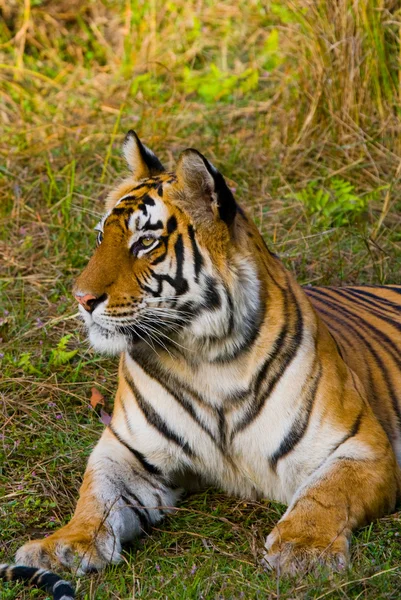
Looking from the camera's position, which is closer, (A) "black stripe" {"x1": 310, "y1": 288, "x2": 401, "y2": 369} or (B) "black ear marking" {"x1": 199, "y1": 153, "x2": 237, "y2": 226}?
(B) "black ear marking" {"x1": 199, "y1": 153, "x2": 237, "y2": 226}

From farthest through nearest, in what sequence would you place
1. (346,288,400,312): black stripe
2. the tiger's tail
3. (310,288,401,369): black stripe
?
1. (346,288,400,312): black stripe
2. (310,288,401,369): black stripe
3. the tiger's tail

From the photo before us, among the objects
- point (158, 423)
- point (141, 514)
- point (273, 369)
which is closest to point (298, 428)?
point (273, 369)

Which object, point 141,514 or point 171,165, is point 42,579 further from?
point 171,165

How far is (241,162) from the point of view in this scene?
5688mm

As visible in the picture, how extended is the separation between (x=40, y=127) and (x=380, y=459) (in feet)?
11.2

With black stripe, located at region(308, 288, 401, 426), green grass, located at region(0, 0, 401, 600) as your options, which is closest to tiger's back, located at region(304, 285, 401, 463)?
black stripe, located at region(308, 288, 401, 426)

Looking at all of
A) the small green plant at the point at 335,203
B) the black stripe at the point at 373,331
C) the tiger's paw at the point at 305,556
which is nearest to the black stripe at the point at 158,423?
the tiger's paw at the point at 305,556

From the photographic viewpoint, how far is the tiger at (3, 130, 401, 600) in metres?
2.88

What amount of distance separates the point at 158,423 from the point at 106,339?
353 mm

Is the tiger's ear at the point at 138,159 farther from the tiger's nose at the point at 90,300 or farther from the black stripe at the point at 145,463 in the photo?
the black stripe at the point at 145,463

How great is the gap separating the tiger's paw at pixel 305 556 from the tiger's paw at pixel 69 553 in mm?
456

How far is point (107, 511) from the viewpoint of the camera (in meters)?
2.97

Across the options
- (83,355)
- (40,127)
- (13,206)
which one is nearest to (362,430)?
(83,355)

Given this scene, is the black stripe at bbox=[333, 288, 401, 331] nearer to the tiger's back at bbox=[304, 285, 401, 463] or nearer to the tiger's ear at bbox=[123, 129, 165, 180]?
the tiger's back at bbox=[304, 285, 401, 463]
